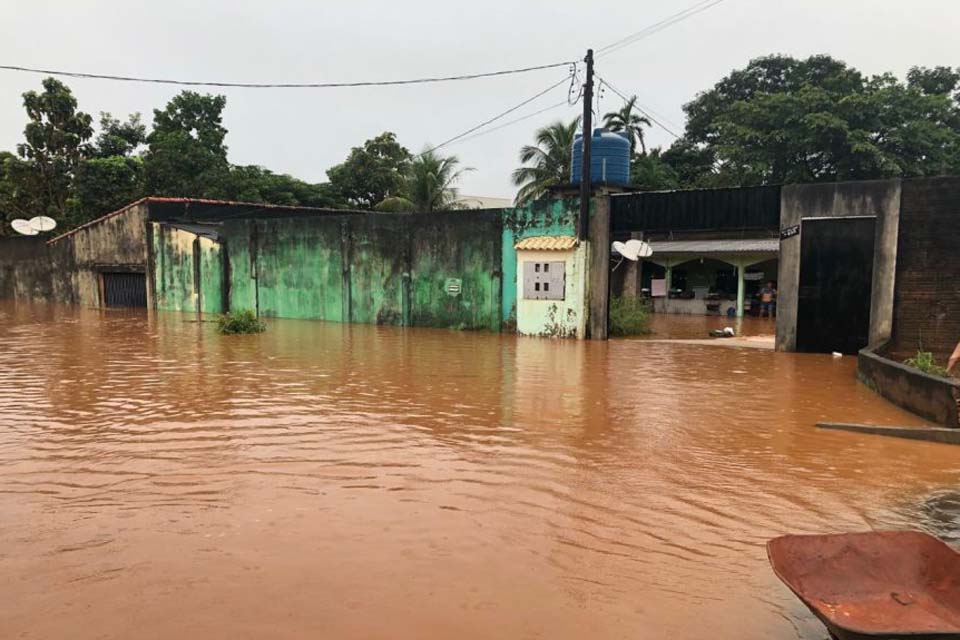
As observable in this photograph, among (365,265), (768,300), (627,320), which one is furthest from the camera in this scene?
(768,300)

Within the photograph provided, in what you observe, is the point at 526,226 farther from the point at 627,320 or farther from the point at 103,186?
the point at 103,186

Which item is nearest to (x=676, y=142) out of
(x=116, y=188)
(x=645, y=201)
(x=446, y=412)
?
(x=645, y=201)

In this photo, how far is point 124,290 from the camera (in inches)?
1036

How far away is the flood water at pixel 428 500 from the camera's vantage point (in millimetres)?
3459

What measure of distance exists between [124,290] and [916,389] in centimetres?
2652

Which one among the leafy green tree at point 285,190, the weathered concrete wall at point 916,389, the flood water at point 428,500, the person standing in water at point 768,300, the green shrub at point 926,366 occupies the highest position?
the leafy green tree at point 285,190

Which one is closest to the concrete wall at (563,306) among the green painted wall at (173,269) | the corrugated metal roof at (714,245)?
the corrugated metal roof at (714,245)

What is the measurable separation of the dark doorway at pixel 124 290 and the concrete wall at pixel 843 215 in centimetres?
2207

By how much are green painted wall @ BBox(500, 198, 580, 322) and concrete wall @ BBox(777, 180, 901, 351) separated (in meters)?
4.57

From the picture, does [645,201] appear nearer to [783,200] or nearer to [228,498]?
[783,200]

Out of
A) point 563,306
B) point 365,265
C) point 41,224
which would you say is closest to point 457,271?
point 563,306

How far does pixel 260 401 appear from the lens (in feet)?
27.6

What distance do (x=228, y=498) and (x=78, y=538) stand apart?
98 cm

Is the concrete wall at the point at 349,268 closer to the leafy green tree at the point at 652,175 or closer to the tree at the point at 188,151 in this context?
the tree at the point at 188,151
